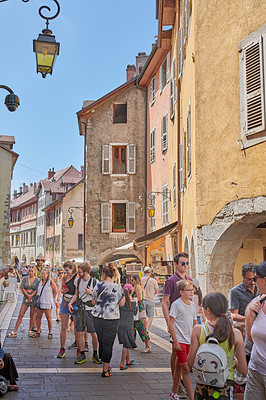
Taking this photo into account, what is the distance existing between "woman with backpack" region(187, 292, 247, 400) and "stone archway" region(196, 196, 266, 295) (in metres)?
5.43

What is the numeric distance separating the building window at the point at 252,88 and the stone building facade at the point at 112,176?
1630 centimetres

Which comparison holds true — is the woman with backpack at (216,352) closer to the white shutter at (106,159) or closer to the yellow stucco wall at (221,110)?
the yellow stucco wall at (221,110)

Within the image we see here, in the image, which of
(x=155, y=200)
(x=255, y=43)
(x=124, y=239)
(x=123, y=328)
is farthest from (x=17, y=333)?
(x=124, y=239)

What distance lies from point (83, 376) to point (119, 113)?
2186 centimetres

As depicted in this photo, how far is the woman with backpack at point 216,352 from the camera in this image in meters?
3.50

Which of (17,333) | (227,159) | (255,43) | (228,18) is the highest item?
(228,18)

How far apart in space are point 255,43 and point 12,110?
433cm

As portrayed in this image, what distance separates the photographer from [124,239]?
25.0 meters

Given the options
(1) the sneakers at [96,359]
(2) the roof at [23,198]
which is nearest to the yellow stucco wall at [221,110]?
(1) the sneakers at [96,359]

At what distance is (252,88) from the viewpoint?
8.62 meters

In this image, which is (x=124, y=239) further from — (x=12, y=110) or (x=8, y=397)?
(x=8, y=397)

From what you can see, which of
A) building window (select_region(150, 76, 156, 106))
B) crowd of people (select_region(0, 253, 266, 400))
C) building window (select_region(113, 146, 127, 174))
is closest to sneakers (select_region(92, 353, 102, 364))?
crowd of people (select_region(0, 253, 266, 400))

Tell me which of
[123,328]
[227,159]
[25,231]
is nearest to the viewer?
[123,328]

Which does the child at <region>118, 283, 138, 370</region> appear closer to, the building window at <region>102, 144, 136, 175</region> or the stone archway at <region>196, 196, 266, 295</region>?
the stone archway at <region>196, 196, 266, 295</region>
